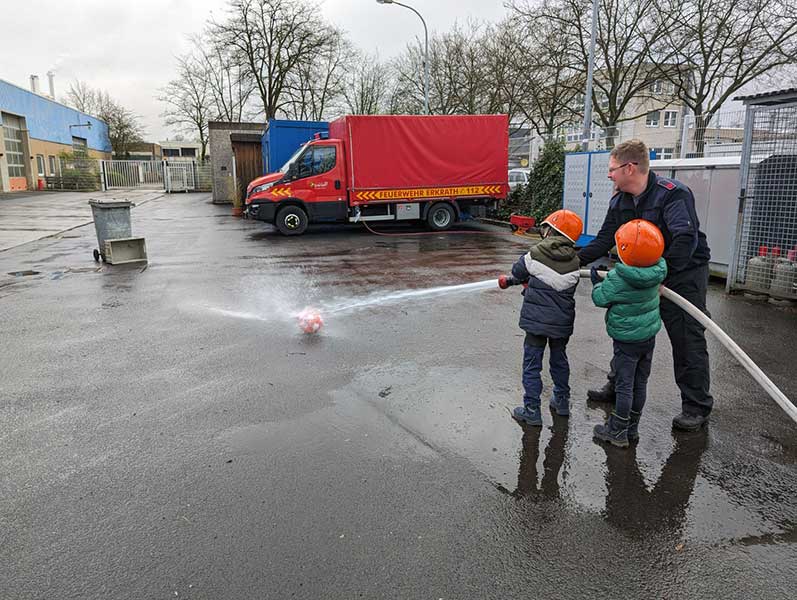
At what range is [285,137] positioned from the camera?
20.7 meters

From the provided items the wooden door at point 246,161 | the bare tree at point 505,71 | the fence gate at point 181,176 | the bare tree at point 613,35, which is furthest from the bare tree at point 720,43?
the fence gate at point 181,176

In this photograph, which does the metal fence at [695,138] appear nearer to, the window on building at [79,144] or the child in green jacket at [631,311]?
the child in green jacket at [631,311]

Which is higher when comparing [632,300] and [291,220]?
[632,300]

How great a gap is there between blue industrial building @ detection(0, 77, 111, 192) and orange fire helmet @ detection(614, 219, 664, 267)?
42208 millimetres

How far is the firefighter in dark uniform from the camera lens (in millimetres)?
3705

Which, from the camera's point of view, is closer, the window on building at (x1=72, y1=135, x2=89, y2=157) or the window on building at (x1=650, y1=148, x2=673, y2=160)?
the window on building at (x1=650, y1=148, x2=673, y2=160)

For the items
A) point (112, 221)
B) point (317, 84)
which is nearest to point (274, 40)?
point (317, 84)

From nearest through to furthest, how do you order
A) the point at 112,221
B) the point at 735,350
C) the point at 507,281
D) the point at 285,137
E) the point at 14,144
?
the point at 735,350 → the point at 507,281 → the point at 112,221 → the point at 285,137 → the point at 14,144

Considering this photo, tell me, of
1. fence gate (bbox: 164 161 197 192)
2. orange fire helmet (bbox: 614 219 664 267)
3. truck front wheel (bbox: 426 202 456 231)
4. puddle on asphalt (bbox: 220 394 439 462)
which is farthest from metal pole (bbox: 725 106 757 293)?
fence gate (bbox: 164 161 197 192)

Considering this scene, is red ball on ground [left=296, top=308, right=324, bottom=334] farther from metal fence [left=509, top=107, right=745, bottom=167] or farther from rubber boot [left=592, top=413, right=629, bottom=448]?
metal fence [left=509, top=107, right=745, bottom=167]

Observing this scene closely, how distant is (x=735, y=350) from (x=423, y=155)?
13301 millimetres

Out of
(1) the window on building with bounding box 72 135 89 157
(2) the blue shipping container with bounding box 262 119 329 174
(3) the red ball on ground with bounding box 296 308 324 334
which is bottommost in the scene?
(3) the red ball on ground with bounding box 296 308 324 334

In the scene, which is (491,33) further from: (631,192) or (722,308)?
(631,192)

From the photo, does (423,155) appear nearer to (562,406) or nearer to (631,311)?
(562,406)
